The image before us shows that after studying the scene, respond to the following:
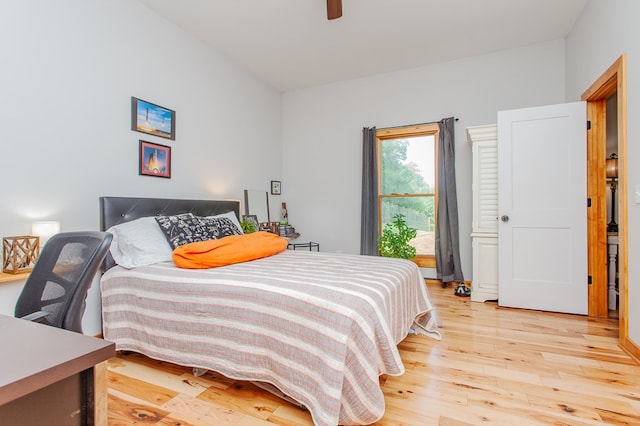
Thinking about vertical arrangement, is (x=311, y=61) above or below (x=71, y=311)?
above

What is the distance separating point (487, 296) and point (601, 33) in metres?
2.63

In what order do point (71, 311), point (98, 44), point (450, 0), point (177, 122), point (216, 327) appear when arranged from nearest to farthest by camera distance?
point (71, 311)
point (216, 327)
point (98, 44)
point (450, 0)
point (177, 122)

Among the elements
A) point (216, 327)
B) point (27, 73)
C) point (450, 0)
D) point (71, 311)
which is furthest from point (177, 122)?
point (450, 0)

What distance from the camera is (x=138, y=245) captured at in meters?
2.40

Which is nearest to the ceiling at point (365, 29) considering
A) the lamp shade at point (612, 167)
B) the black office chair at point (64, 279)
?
the lamp shade at point (612, 167)

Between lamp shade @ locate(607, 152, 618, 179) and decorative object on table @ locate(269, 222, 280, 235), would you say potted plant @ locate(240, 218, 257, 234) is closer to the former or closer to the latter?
decorative object on table @ locate(269, 222, 280, 235)

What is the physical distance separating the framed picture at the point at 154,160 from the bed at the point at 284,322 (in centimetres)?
95

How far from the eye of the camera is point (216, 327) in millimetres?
1795

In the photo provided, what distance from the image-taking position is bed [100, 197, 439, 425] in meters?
1.44

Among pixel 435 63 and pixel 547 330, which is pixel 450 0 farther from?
pixel 547 330

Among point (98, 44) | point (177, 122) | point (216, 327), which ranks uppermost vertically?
point (98, 44)

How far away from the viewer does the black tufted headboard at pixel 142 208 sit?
2584 mm

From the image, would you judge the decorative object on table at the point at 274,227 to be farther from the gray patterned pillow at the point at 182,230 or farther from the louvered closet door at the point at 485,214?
the louvered closet door at the point at 485,214

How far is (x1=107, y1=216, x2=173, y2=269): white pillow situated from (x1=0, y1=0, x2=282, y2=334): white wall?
33 centimetres
